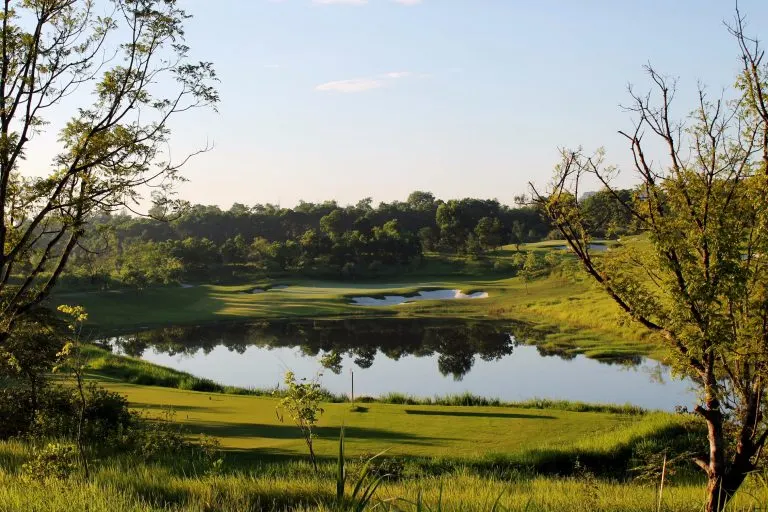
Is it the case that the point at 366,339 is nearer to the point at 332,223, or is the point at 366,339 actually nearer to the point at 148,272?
the point at 148,272

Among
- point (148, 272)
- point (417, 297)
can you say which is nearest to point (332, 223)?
point (417, 297)

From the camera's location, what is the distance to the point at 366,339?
44.7m

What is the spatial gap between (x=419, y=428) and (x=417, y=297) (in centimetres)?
4925

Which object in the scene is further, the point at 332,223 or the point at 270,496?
the point at 332,223

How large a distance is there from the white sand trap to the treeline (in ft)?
34.1

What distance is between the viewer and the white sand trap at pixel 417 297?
63094 mm

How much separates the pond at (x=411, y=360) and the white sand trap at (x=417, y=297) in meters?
9.65

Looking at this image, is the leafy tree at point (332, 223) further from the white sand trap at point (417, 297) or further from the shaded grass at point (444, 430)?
the shaded grass at point (444, 430)

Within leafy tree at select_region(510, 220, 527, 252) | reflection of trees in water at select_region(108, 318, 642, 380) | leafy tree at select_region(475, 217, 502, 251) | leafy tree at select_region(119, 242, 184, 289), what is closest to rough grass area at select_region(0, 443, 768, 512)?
Result: reflection of trees in water at select_region(108, 318, 642, 380)

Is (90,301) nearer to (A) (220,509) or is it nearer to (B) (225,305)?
(B) (225,305)

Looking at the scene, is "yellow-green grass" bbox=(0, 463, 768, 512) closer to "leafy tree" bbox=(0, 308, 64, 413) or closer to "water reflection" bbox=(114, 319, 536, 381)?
"leafy tree" bbox=(0, 308, 64, 413)

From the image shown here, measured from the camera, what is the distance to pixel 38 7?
10.3 meters

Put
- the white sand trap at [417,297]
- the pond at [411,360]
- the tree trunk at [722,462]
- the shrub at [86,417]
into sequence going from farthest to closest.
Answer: the white sand trap at [417,297] < the pond at [411,360] < the shrub at [86,417] < the tree trunk at [722,462]

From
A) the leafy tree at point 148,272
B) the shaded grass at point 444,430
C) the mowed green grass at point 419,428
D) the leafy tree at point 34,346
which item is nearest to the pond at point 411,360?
the mowed green grass at point 419,428
